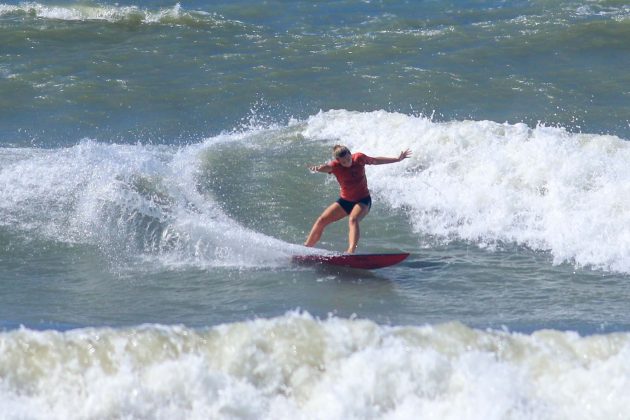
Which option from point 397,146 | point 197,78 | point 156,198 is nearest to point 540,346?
point 156,198

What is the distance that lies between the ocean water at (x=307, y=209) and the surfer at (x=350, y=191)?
51cm

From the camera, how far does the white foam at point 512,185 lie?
1276cm

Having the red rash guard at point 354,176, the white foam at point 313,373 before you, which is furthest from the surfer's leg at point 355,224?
the white foam at point 313,373

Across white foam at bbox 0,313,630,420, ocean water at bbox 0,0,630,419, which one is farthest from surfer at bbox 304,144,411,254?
white foam at bbox 0,313,630,420

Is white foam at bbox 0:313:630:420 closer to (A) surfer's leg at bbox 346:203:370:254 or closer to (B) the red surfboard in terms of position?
(B) the red surfboard

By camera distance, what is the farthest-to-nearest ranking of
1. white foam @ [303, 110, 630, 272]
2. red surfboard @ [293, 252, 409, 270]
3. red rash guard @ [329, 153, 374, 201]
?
white foam @ [303, 110, 630, 272], red rash guard @ [329, 153, 374, 201], red surfboard @ [293, 252, 409, 270]

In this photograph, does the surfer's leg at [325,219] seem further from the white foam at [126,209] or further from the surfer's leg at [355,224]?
the white foam at [126,209]

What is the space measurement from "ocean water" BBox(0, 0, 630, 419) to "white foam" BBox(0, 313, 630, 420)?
21 mm

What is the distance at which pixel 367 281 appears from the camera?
11.3 m

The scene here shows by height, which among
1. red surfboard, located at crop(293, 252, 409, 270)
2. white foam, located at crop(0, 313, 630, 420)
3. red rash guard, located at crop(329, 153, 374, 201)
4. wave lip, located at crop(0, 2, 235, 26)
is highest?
wave lip, located at crop(0, 2, 235, 26)

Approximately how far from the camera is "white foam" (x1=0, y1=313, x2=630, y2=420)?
8633mm

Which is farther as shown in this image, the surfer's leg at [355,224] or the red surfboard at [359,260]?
the surfer's leg at [355,224]

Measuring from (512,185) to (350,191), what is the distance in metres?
3.35

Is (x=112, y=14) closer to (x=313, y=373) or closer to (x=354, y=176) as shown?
(x=354, y=176)
